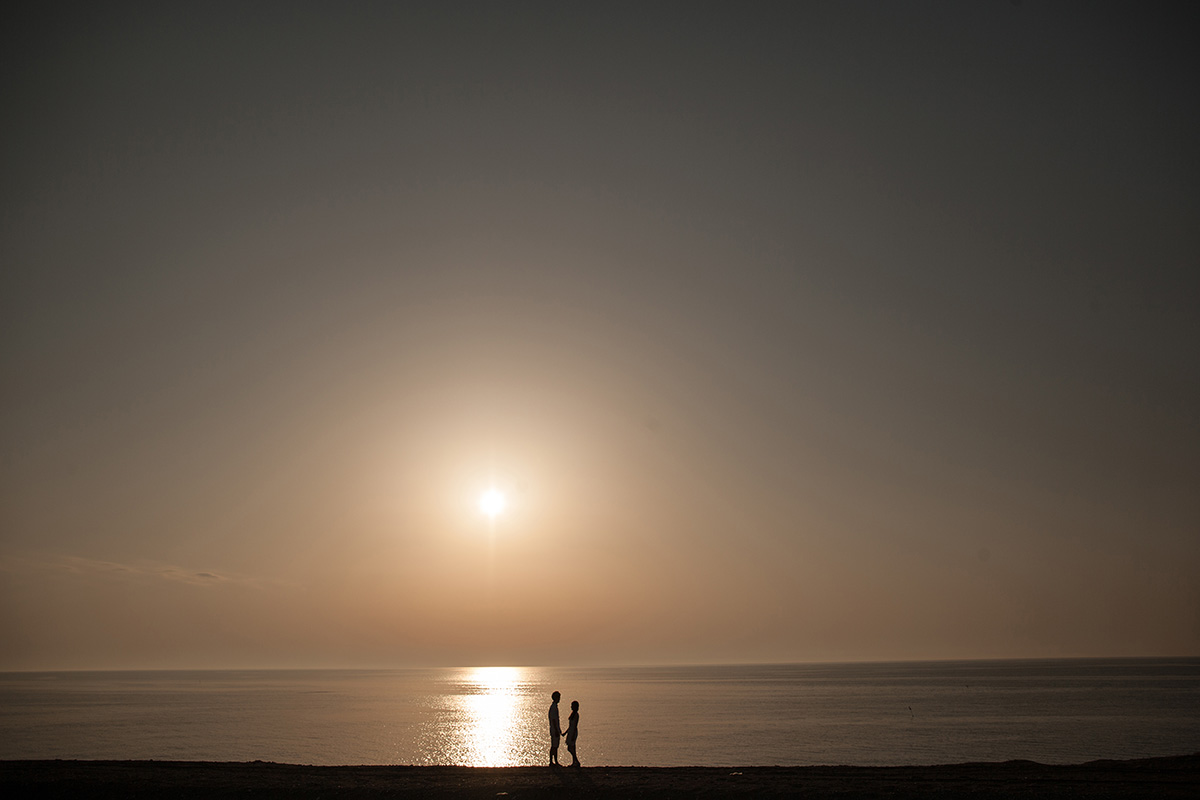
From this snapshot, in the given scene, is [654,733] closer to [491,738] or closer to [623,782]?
[491,738]

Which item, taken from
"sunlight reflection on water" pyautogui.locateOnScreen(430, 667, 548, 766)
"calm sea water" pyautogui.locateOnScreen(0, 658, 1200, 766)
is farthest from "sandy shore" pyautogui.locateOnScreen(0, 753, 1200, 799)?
"sunlight reflection on water" pyautogui.locateOnScreen(430, 667, 548, 766)

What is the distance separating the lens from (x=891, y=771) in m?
25.4

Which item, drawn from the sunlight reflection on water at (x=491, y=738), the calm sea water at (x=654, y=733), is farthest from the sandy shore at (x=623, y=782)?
the sunlight reflection on water at (x=491, y=738)

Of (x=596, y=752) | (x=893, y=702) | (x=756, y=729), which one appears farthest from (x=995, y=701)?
(x=596, y=752)

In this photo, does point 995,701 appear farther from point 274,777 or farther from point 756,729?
point 274,777

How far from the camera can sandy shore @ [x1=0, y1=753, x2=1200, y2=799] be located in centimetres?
2172

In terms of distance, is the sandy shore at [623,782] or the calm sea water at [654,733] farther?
the calm sea water at [654,733]

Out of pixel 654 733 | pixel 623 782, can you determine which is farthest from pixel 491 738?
pixel 623 782

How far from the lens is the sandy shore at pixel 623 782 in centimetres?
2172

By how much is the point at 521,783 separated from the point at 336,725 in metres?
60.8

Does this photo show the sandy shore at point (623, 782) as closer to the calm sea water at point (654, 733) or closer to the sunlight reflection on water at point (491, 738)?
the calm sea water at point (654, 733)

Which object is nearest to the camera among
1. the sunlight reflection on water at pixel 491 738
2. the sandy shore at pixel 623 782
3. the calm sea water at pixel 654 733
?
the sandy shore at pixel 623 782

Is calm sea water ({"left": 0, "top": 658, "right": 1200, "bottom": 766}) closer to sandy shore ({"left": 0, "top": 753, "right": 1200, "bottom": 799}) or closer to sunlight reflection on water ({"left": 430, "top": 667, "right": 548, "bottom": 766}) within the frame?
sunlight reflection on water ({"left": 430, "top": 667, "right": 548, "bottom": 766})

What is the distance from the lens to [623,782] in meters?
23.3
